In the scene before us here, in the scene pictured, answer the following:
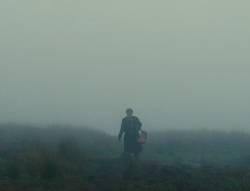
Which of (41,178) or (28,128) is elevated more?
(28,128)

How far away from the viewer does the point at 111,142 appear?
17266 mm

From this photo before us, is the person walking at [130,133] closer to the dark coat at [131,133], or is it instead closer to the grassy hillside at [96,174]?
the dark coat at [131,133]

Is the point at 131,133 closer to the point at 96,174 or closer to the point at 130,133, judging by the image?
the point at 130,133

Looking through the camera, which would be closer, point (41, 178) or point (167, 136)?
point (41, 178)

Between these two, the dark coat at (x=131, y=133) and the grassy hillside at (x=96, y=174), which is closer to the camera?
the grassy hillside at (x=96, y=174)

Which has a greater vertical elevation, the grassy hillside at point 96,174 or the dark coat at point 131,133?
the dark coat at point 131,133

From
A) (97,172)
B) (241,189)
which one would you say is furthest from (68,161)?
(241,189)

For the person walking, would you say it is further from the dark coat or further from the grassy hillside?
the grassy hillside

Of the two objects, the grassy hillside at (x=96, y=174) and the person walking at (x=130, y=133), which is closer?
the grassy hillside at (x=96, y=174)

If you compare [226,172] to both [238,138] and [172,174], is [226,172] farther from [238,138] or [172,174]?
[238,138]

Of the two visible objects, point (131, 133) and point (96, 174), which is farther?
point (131, 133)

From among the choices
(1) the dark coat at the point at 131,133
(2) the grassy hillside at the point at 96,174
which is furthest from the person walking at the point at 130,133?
(2) the grassy hillside at the point at 96,174

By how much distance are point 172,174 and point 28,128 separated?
11.9 m

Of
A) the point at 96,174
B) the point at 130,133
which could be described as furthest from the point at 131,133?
the point at 96,174
